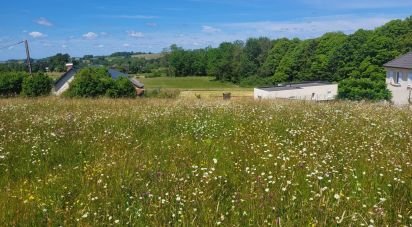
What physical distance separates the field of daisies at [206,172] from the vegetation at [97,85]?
92.3 ft

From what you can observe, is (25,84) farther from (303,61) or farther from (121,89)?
(303,61)

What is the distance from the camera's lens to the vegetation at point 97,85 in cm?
3653

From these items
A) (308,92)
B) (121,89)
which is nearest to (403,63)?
(308,92)

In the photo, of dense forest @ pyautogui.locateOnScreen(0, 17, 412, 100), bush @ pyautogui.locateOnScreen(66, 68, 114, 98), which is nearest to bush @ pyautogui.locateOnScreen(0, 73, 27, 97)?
bush @ pyautogui.locateOnScreen(66, 68, 114, 98)

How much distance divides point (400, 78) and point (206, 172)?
46597 mm

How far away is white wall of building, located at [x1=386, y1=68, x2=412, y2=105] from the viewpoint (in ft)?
138

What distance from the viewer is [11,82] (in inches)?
1553

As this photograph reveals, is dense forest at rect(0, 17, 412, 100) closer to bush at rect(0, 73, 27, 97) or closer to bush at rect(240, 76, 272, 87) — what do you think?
A: bush at rect(240, 76, 272, 87)

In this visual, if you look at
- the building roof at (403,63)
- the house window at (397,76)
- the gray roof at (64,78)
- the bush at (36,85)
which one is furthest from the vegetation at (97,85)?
the house window at (397,76)

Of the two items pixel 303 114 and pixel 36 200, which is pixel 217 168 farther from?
pixel 303 114

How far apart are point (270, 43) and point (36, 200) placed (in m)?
118

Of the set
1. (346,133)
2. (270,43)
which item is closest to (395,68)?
(346,133)

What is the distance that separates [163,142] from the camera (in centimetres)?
722

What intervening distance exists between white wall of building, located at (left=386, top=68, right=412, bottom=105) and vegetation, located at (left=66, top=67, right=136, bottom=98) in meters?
32.0
